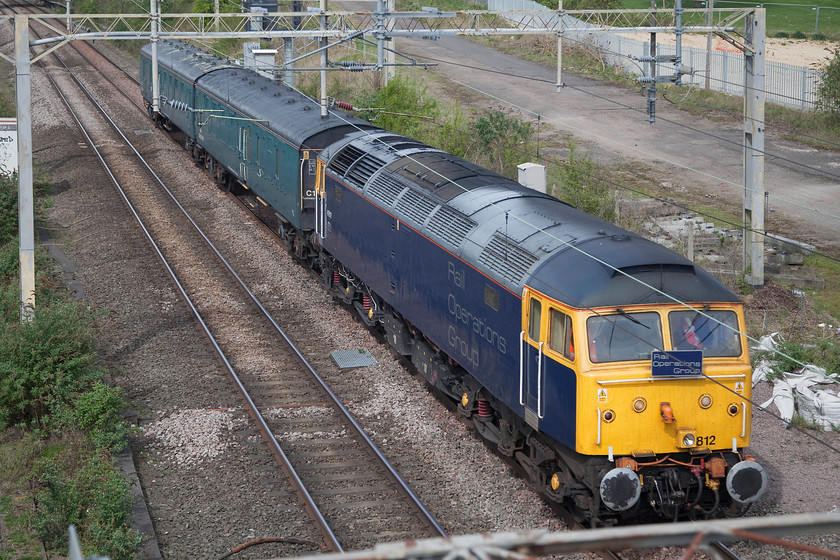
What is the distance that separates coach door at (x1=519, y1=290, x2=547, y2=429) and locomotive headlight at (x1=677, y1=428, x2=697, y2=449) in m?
1.50

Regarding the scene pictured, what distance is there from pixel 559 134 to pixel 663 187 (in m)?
7.93

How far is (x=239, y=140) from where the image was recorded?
85.7 ft

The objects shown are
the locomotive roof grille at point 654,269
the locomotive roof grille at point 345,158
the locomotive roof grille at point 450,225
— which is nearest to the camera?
the locomotive roof grille at point 654,269

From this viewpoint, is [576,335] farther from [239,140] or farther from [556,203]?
[239,140]

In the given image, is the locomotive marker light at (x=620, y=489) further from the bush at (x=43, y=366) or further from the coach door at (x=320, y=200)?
the coach door at (x=320, y=200)

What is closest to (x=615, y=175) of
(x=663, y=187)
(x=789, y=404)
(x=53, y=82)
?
(x=663, y=187)

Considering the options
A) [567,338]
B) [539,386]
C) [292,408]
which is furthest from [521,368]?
[292,408]

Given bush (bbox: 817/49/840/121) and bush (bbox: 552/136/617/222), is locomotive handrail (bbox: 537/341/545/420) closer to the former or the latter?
bush (bbox: 552/136/617/222)

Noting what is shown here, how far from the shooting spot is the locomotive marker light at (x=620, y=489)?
1020cm

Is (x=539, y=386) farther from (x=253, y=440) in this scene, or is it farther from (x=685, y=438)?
(x=253, y=440)

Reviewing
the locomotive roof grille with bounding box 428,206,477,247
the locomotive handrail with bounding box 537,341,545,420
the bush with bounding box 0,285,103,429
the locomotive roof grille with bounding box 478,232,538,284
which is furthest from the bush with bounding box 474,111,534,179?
the locomotive handrail with bounding box 537,341,545,420

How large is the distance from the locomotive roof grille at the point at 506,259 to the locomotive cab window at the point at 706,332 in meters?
1.85

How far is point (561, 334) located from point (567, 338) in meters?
0.14

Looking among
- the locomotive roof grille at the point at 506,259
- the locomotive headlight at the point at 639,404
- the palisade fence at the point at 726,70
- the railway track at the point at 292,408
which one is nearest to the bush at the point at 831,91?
the palisade fence at the point at 726,70
